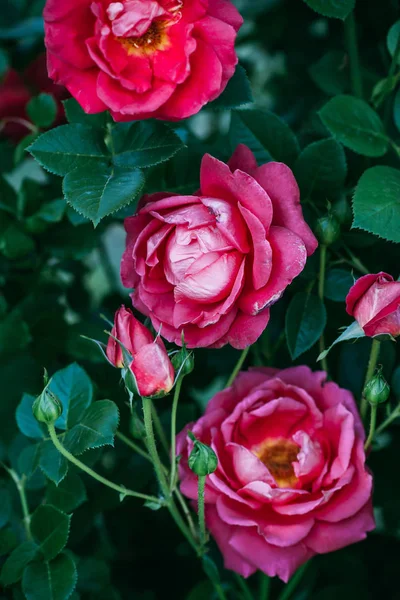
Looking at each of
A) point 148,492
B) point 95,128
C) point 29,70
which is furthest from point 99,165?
point 29,70

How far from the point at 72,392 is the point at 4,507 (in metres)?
0.11

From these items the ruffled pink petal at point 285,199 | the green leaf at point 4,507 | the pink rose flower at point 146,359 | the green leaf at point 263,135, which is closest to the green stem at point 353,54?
the green leaf at point 263,135

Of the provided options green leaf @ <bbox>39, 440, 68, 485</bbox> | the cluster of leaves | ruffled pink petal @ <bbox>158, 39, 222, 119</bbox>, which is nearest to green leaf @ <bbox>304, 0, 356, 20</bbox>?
the cluster of leaves

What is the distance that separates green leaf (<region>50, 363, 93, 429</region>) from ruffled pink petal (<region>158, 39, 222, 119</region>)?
0.65 ft

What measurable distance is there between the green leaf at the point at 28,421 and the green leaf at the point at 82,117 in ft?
0.66

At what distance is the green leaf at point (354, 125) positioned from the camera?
0.53 meters

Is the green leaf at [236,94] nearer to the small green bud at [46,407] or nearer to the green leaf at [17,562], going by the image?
the small green bud at [46,407]

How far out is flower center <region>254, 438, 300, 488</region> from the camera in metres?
0.55

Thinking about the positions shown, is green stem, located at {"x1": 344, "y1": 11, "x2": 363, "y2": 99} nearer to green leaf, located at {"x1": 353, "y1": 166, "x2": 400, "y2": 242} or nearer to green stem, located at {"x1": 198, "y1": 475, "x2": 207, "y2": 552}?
green leaf, located at {"x1": 353, "y1": 166, "x2": 400, "y2": 242}

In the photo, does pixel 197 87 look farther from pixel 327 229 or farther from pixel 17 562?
pixel 17 562

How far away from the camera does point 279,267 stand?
44 cm

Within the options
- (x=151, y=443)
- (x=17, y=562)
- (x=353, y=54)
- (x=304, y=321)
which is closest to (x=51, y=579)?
(x=17, y=562)

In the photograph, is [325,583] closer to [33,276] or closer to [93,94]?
[33,276]

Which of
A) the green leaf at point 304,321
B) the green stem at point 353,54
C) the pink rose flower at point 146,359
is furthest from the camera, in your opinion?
the green stem at point 353,54
